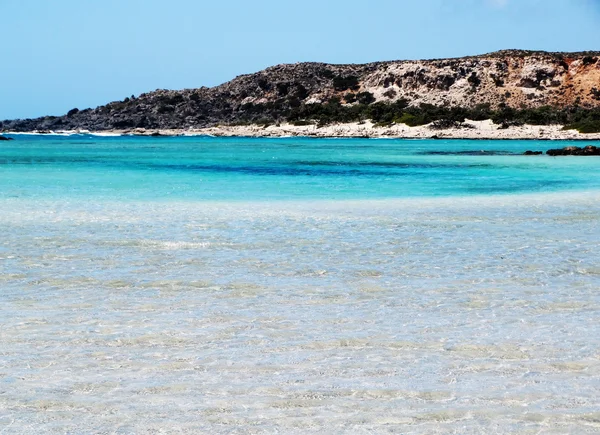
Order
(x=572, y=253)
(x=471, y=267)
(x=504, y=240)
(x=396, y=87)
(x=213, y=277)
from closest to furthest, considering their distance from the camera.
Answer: (x=213, y=277) < (x=471, y=267) < (x=572, y=253) < (x=504, y=240) < (x=396, y=87)

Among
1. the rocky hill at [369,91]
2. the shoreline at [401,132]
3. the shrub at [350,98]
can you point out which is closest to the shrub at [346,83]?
the rocky hill at [369,91]

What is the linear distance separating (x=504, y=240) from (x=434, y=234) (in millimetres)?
1289

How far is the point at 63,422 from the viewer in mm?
5172

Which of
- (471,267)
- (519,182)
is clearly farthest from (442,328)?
(519,182)

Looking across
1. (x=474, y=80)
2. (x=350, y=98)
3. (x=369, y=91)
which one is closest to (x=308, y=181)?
(x=474, y=80)

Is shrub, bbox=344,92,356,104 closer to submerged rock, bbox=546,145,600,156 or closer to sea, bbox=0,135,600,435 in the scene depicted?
submerged rock, bbox=546,145,600,156

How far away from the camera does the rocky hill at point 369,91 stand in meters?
111

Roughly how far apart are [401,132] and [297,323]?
302ft

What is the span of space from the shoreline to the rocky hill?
7083mm

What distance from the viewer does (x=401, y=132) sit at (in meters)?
98.3

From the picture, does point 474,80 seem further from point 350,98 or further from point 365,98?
point 350,98

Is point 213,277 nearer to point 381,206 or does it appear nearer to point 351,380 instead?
point 351,380

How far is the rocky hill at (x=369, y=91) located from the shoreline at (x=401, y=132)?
279 inches

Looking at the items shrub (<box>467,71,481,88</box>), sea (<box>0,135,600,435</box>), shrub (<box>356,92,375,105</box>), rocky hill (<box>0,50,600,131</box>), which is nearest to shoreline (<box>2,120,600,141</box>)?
rocky hill (<box>0,50,600,131</box>)
